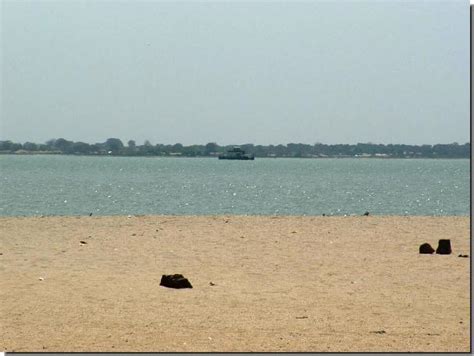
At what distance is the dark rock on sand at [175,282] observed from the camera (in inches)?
513

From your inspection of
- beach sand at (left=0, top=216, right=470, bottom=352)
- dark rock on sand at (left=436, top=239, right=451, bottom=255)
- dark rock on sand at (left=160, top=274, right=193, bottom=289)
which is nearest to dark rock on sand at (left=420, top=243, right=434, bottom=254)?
beach sand at (left=0, top=216, right=470, bottom=352)

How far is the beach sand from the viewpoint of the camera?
9720 mm

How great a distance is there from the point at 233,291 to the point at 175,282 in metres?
0.90

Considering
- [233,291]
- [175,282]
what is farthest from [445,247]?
[175,282]

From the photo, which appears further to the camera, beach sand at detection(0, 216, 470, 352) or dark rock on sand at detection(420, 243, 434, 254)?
dark rock on sand at detection(420, 243, 434, 254)

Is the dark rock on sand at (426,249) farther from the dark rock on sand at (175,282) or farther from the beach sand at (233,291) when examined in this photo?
the dark rock on sand at (175,282)

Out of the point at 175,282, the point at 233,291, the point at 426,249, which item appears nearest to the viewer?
the point at 233,291

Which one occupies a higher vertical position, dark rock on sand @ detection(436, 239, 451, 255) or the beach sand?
dark rock on sand @ detection(436, 239, 451, 255)

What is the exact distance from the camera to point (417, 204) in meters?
60.8

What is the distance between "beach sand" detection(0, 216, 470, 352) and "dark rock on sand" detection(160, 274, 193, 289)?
16 centimetres

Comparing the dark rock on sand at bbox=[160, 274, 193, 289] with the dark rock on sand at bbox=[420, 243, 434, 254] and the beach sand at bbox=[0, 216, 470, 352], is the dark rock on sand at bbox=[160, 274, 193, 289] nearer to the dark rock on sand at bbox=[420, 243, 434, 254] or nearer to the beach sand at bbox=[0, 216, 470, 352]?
the beach sand at bbox=[0, 216, 470, 352]

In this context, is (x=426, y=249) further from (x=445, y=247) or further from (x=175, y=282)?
(x=175, y=282)

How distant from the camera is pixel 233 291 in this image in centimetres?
1275

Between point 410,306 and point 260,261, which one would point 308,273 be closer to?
point 260,261
